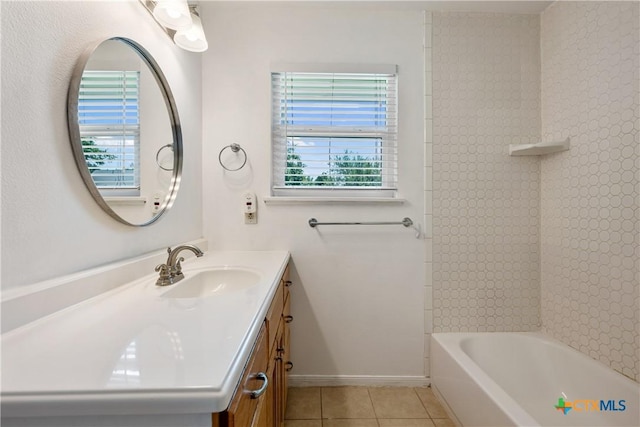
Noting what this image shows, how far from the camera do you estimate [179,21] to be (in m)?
1.22

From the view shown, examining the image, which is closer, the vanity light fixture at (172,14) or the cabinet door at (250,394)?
the cabinet door at (250,394)

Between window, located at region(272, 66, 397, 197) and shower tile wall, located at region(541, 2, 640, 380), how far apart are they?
0.96 m

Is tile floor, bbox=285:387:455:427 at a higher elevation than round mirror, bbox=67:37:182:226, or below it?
below

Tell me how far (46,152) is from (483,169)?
6.80 feet

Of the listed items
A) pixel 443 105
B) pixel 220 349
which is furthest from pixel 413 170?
pixel 220 349

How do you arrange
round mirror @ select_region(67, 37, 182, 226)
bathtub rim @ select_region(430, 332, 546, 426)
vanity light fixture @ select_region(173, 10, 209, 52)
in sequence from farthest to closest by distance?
vanity light fixture @ select_region(173, 10, 209, 52)
bathtub rim @ select_region(430, 332, 546, 426)
round mirror @ select_region(67, 37, 182, 226)

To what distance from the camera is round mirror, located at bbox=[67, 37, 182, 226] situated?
2.86 feet

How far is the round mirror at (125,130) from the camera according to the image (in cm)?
87

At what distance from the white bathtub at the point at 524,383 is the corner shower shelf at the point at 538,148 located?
3.77 ft

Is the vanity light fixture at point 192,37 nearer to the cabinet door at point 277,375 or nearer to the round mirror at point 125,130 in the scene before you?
the round mirror at point 125,130

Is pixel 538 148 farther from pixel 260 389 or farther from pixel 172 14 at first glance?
pixel 172 14

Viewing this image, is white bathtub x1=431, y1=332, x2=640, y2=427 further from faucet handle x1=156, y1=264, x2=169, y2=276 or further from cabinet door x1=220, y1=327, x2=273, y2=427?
faucet handle x1=156, y1=264, x2=169, y2=276

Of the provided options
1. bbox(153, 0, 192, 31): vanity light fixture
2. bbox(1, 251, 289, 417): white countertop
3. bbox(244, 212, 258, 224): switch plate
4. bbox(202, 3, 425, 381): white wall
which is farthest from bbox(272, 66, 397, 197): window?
bbox(1, 251, 289, 417): white countertop

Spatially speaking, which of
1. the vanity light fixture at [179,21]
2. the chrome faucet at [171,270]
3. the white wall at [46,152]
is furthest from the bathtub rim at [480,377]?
the vanity light fixture at [179,21]
